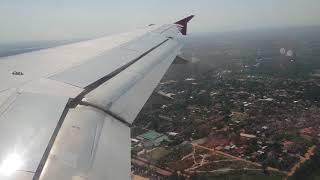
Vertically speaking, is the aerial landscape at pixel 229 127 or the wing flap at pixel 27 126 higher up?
the wing flap at pixel 27 126

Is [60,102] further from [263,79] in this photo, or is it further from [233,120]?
[263,79]

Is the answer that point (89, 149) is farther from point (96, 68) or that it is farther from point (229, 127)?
point (229, 127)

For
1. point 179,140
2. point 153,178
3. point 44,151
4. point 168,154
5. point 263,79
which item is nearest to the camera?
point 44,151

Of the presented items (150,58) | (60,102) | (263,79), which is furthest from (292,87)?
(60,102)

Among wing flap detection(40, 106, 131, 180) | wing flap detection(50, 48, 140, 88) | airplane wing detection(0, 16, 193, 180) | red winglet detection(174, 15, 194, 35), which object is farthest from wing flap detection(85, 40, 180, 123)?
red winglet detection(174, 15, 194, 35)

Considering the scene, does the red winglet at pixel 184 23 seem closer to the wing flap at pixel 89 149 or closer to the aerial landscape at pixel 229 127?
the aerial landscape at pixel 229 127

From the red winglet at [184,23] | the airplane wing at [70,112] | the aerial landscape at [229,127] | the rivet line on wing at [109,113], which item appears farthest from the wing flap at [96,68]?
the red winglet at [184,23]
